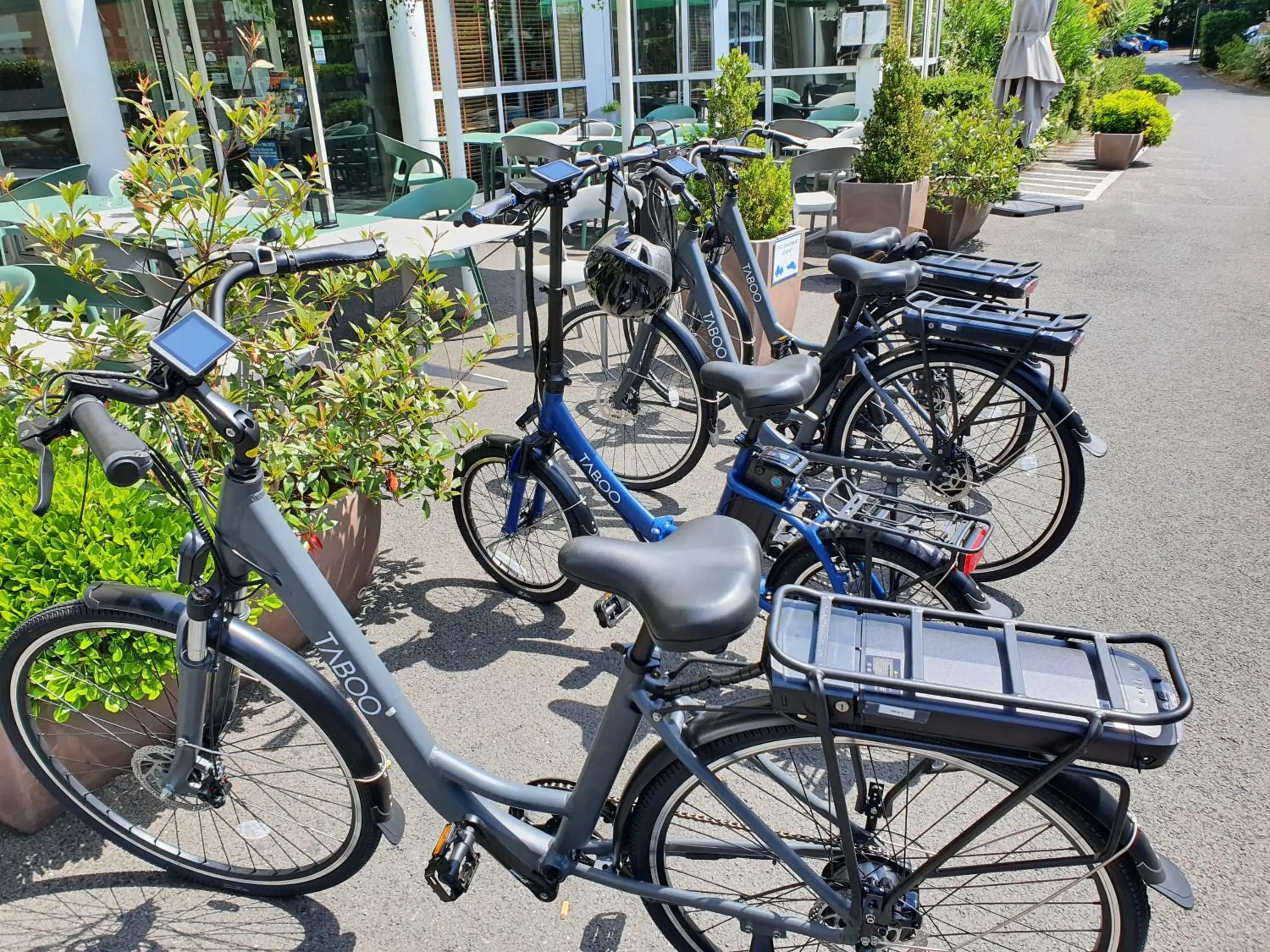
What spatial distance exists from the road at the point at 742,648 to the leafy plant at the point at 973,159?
194cm

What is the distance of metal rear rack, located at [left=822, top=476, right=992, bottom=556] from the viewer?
2293mm

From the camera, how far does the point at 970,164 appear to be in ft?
25.4

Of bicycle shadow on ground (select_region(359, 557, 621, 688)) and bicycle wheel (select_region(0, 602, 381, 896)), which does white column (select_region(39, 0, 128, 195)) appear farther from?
bicycle wheel (select_region(0, 602, 381, 896))

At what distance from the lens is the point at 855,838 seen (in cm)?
177

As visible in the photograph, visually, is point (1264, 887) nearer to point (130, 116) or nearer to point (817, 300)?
point (817, 300)

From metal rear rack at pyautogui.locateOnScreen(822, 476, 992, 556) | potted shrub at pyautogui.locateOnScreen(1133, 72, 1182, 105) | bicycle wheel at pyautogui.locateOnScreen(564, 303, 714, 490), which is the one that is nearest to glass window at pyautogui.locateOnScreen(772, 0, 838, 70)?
potted shrub at pyautogui.locateOnScreen(1133, 72, 1182, 105)

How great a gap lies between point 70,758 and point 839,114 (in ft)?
35.5

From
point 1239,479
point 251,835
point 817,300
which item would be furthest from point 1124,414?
point 251,835

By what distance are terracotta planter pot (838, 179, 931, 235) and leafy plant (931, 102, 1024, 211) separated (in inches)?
17.2

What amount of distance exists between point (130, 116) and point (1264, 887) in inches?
382

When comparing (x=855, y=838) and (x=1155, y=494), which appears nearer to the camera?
(x=855, y=838)

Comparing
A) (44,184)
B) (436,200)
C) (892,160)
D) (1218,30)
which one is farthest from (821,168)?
(1218,30)

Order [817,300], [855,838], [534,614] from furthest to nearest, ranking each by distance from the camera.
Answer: [817,300], [534,614], [855,838]

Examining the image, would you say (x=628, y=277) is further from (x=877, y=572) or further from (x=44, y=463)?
(x=44, y=463)
